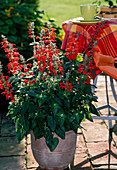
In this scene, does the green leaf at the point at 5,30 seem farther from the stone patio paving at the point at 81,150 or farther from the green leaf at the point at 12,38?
the stone patio paving at the point at 81,150

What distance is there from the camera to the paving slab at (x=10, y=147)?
297cm

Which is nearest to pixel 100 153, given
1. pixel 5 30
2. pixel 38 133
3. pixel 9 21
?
pixel 38 133

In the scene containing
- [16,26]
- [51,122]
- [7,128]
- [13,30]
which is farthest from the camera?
[16,26]

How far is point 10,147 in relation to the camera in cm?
307

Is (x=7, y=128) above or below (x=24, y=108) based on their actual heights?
below

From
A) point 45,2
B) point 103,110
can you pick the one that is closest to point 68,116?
point 103,110

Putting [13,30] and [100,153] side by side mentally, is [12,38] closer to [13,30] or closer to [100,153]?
[13,30]

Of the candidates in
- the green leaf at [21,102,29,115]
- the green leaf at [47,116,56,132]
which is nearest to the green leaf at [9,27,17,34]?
the green leaf at [21,102,29,115]

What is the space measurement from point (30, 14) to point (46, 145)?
2.47m

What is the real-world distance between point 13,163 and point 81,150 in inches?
28.0

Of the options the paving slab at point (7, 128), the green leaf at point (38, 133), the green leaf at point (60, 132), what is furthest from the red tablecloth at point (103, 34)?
the paving slab at point (7, 128)

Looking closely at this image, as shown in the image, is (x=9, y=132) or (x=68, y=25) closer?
(x=68, y=25)

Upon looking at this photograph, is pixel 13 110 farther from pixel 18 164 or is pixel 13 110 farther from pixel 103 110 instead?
pixel 103 110

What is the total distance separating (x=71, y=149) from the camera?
255 cm
